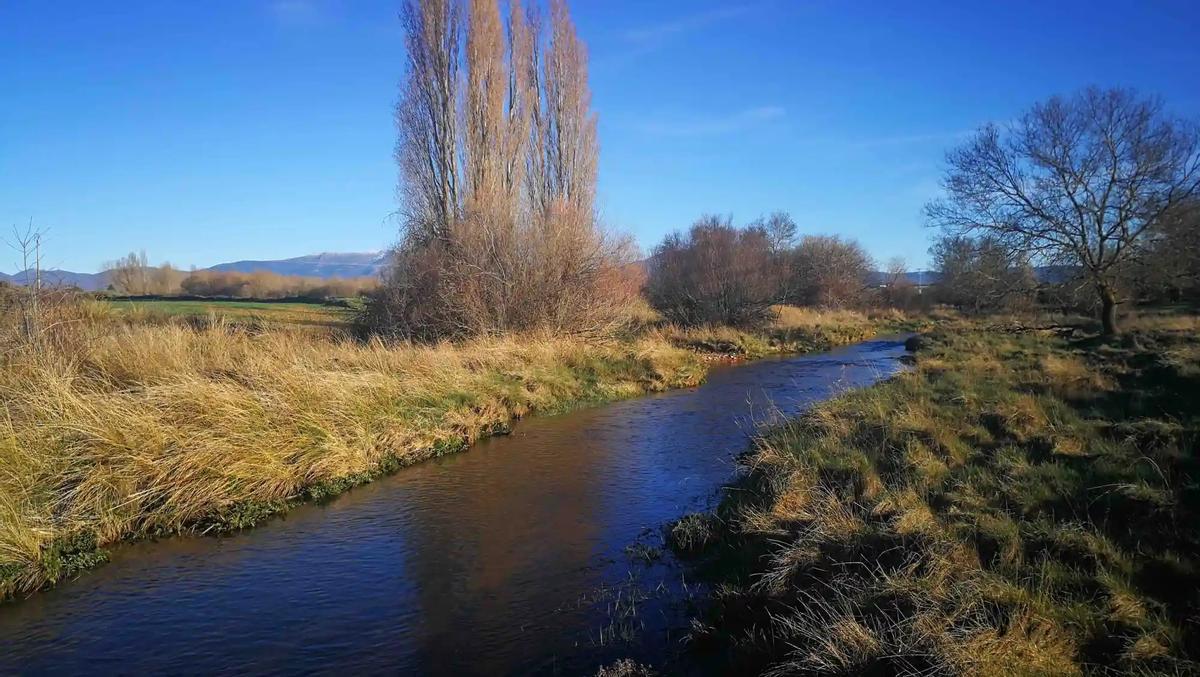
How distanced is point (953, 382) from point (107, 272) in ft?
213

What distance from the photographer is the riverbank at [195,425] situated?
24.5ft

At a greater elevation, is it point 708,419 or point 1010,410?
point 1010,410

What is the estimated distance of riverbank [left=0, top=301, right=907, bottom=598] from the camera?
747cm

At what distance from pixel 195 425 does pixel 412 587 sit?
4645 millimetres

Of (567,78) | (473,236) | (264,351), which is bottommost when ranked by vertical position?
(264,351)

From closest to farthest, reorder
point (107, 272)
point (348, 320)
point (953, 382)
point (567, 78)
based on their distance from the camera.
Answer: point (953, 382) < point (348, 320) < point (567, 78) < point (107, 272)

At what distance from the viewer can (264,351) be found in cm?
1345

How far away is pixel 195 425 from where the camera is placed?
29.5 feet

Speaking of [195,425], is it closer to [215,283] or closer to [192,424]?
[192,424]

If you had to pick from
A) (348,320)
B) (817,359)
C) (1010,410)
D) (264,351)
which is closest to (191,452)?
(264,351)

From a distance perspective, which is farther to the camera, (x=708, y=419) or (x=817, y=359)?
(x=817, y=359)

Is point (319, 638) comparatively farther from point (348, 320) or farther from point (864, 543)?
point (348, 320)

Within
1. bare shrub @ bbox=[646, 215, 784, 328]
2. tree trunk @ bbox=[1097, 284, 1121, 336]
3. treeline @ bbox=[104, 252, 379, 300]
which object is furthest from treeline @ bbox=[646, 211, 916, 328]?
treeline @ bbox=[104, 252, 379, 300]

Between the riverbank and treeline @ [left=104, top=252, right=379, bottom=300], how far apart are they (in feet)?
133
